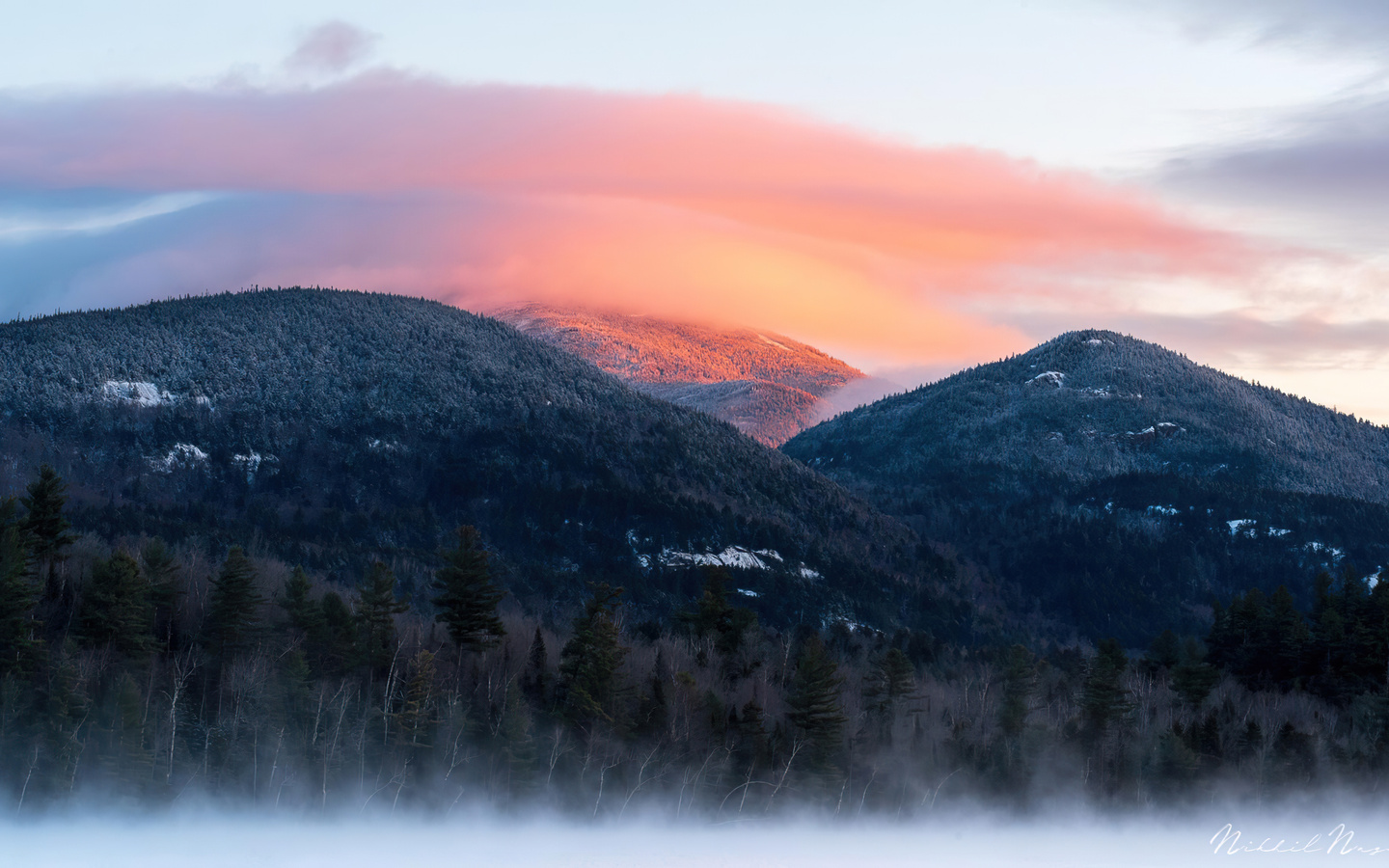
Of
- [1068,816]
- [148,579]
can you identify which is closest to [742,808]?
[1068,816]

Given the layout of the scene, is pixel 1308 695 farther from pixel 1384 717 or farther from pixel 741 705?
pixel 741 705

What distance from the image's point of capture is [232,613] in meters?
95.8

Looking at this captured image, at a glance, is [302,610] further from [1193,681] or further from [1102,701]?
[1193,681]

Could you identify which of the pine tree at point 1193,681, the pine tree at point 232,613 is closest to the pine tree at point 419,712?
the pine tree at point 232,613

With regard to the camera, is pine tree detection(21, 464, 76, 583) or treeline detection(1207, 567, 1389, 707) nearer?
pine tree detection(21, 464, 76, 583)

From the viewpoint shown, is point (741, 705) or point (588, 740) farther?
point (741, 705)

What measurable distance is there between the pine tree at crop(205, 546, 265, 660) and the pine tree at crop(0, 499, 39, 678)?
11.9 m

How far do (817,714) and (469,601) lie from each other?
29.1 metres

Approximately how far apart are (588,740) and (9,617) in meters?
38.1

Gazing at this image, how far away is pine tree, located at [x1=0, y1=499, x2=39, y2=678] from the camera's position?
84000mm

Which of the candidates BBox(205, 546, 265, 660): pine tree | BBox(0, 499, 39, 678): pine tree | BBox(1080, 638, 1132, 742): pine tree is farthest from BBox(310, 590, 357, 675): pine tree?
BBox(1080, 638, 1132, 742): pine tree

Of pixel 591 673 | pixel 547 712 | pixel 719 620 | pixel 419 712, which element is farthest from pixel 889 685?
pixel 419 712

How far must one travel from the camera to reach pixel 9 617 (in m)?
84.9

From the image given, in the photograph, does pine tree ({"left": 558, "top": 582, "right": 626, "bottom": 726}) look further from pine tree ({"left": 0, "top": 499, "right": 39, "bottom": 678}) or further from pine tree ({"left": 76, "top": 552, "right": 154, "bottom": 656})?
pine tree ({"left": 0, "top": 499, "right": 39, "bottom": 678})
